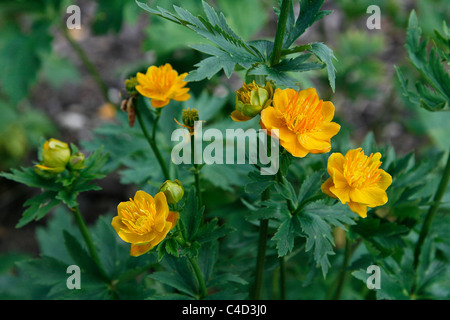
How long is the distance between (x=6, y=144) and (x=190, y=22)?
2.23 m

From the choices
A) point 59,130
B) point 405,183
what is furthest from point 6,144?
point 405,183

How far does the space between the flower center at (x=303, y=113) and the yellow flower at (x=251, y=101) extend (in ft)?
0.17

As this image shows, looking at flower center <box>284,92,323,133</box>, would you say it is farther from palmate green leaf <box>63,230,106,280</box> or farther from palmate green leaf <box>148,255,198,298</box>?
palmate green leaf <box>63,230,106,280</box>

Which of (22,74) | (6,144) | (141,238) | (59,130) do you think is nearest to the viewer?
(141,238)

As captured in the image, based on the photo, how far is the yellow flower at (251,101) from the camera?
89 cm

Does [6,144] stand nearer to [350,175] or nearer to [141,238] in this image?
[141,238]

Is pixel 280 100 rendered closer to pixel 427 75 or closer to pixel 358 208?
pixel 358 208

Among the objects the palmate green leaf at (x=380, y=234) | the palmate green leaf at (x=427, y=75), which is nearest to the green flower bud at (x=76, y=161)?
the palmate green leaf at (x=380, y=234)

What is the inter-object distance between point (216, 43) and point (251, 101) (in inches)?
6.5

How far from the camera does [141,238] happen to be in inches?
35.1

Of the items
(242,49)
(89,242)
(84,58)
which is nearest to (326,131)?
(242,49)

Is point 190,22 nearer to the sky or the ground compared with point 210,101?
nearer to the ground

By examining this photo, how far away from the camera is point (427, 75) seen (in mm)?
1188
